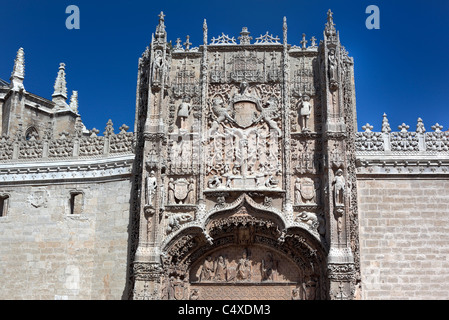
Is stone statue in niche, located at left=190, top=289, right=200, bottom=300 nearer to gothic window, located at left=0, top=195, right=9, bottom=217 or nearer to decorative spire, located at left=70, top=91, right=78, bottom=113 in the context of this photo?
gothic window, located at left=0, top=195, right=9, bottom=217

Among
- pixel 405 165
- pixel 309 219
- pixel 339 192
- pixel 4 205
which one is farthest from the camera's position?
pixel 4 205

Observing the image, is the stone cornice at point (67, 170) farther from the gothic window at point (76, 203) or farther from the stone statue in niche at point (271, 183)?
the stone statue in niche at point (271, 183)

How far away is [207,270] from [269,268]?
1833 mm

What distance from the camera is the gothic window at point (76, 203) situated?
65.1ft

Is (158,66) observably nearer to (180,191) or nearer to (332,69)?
(180,191)

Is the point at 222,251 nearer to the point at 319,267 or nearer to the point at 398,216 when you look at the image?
the point at 319,267

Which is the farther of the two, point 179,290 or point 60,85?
point 60,85

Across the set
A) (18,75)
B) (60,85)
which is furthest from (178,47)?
(60,85)

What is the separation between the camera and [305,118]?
1898 cm

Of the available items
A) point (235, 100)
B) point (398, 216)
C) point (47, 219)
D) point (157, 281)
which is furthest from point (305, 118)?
point (47, 219)

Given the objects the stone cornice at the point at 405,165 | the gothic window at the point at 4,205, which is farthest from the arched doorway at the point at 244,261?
the gothic window at the point at 4,205

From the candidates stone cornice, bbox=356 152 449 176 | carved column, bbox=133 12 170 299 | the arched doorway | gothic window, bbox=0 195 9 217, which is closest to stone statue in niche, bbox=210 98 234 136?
carved column, bbox=133 12 170 299

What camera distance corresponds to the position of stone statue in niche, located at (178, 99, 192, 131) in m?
19.1

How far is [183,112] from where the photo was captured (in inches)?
754
